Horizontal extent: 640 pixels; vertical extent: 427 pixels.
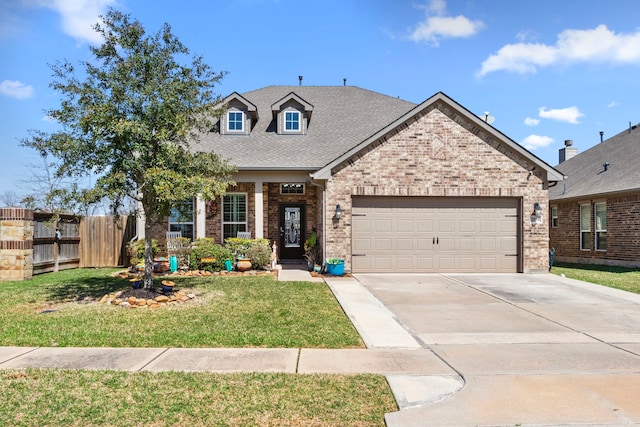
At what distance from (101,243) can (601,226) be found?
19524mm

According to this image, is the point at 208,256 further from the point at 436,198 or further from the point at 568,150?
the point at 568,150

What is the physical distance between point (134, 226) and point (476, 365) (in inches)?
536

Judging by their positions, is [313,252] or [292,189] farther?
[292,189]

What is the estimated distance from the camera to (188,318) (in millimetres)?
7484

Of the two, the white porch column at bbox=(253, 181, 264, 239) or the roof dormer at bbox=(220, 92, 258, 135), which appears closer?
the white porch column at bbox=(253, 181, 264, 239)

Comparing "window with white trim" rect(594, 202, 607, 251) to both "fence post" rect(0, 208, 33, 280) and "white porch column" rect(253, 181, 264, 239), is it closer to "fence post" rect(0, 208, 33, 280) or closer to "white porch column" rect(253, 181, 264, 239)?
"white porch column" rect(253, 181, 264, 239)

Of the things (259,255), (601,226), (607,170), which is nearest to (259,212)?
(259,255)

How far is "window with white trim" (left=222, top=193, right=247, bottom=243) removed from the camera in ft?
51.4

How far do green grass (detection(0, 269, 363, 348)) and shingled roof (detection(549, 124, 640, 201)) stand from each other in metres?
13.0

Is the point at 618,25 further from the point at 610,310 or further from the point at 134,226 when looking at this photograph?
the point at 134,226

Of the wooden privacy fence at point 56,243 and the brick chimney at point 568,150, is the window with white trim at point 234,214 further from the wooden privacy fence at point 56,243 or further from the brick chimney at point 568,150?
the brick chimney at point 568,150

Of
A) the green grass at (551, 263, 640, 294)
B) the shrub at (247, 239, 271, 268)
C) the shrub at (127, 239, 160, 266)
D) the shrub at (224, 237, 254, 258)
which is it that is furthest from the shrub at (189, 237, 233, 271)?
the green grass at (551, 263, 640, 294)

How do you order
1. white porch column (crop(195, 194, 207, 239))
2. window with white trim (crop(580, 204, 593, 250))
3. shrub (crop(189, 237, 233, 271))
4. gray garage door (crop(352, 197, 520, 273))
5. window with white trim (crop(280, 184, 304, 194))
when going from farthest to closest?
window with white trim (crop(580, 204, 593, 250)) → window with white trim (crop(280, 184, 304, 194)) → white porch column (crop(195, 194, 207, 239)) → gray garage door (crop(352, 197, 520, 273)) → shrub (crop(189, 237, 233, 271))

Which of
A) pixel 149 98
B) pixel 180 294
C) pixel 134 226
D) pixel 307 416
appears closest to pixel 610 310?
pixel 307 416
